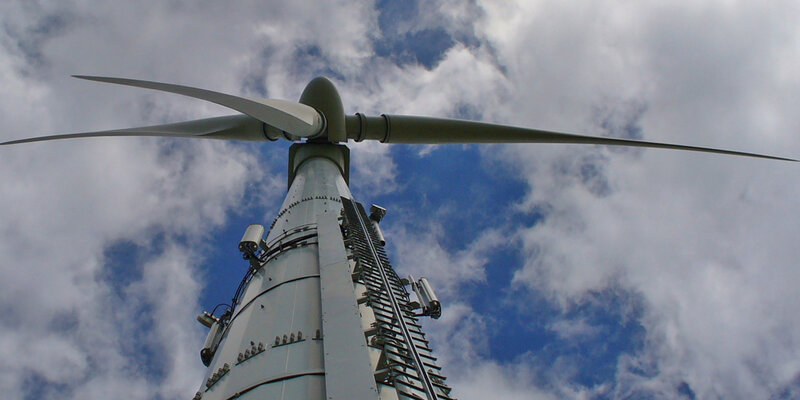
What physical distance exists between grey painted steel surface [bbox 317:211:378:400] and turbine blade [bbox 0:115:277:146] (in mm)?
7401

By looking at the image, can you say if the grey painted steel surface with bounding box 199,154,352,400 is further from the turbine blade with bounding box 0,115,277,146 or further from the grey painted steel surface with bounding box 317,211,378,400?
the turbine blade with bounding box 0,115,277,146

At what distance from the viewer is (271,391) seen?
21.4ft

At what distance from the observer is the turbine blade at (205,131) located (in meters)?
13.3

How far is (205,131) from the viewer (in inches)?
647

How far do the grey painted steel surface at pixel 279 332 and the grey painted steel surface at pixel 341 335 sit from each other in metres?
0.37

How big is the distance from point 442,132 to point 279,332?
42.0 feet

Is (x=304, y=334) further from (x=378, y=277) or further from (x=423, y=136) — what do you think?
(x=423, y=136)

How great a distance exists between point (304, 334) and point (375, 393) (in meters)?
2.28

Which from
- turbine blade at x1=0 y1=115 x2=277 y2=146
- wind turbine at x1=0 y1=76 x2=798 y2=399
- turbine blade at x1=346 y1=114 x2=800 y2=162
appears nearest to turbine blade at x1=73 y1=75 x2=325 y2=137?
wind turbine at x1=0 y1=76 x2=798 y2=399

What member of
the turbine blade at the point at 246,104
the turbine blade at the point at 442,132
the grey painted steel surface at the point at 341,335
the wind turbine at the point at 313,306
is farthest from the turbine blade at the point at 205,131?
the grey painted steel surface at the point at 341,335

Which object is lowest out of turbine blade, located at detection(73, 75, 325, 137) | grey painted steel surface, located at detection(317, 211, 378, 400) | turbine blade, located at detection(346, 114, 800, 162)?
grey painted steel surface, located at detection(317, 211, 378, 400)

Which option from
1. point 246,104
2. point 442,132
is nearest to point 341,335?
point 246,104

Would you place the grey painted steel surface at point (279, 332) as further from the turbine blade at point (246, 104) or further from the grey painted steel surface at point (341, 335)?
the turbine blade at point (246, 104)

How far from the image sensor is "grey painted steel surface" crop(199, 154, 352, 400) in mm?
6691
